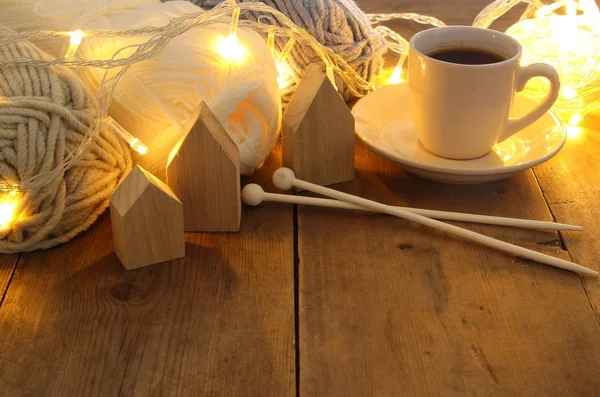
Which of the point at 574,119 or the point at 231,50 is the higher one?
the point at 231,50

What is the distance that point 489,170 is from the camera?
2.28ft

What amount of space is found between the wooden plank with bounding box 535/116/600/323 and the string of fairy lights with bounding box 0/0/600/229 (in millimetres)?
61

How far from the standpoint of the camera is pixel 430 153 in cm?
77

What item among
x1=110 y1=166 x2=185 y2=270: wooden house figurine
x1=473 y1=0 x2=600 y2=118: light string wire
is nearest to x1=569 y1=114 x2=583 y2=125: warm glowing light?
x1=473 y1=0 x2=600 y2=118: light string wire

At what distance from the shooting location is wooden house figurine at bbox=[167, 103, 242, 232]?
641mm

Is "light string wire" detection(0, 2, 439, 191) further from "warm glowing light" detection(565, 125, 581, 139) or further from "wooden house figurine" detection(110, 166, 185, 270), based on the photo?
"warm glowing light" detection(565, 125, 581, 139)

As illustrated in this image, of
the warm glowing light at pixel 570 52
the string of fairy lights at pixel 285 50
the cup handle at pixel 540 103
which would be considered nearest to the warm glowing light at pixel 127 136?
the string of fairy lights at pixel 285 50

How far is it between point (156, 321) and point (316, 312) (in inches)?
4.9

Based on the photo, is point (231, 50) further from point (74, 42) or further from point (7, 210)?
point (7, 210)

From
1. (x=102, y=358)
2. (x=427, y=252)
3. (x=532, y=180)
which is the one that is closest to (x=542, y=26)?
(x=532, y=180)

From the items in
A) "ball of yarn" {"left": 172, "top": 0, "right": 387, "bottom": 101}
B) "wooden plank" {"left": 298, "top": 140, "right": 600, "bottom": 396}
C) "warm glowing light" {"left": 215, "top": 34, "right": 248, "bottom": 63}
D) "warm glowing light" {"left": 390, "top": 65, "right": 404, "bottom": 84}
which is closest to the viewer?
"wooden plank" {"left": 298, "top": 140, "right": 600, "bottom": 396}

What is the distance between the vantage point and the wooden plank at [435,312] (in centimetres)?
52

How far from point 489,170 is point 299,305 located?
9.5 inches

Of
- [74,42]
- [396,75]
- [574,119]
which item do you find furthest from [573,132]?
[74,42]
